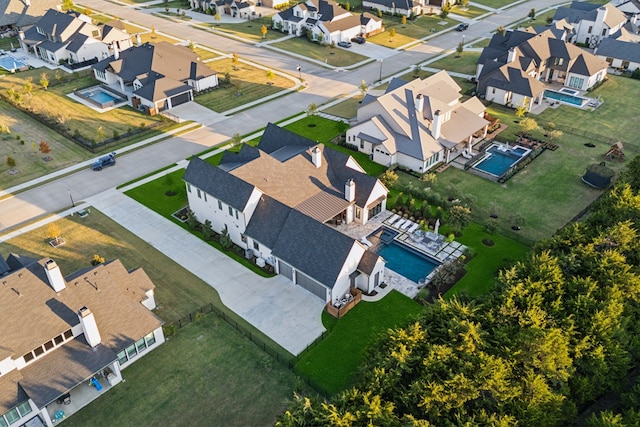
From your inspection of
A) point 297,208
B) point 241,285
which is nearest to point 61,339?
point 241,285

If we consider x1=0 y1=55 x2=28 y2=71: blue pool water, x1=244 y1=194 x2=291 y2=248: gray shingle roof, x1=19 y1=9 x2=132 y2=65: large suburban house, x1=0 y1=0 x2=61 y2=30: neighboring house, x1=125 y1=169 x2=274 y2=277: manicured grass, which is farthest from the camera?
Answer: x1=0 y1=0 x2=61 y2=30: neighboring house

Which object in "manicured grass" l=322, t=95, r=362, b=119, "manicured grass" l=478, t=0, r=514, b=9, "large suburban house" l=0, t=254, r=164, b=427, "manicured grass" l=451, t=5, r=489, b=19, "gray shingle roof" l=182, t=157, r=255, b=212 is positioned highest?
"gray shingle roof" l=182, t=157, r=255, b=212

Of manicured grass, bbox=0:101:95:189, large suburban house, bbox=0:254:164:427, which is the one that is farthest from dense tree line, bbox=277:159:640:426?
manicured grass, bbox=0:101:95:189

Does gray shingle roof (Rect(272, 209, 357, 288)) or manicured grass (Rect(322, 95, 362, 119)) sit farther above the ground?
gray shingle roof (Rect(272, 209, 357, 288))

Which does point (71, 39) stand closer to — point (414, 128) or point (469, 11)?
point (414, 128)

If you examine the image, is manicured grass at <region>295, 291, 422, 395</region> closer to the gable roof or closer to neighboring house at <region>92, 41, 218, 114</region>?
the gable roof

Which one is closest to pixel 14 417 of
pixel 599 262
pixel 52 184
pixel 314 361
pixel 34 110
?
pixel 314 361
